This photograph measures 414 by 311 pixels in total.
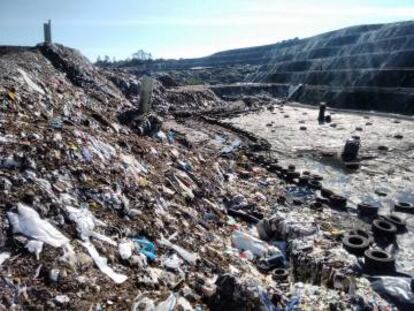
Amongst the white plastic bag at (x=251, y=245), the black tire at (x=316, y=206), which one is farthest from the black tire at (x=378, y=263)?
the black tire at (x=316, y=206)

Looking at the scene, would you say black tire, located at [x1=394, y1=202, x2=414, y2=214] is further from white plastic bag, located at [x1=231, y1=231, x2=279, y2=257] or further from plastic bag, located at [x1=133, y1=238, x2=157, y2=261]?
plastic bag, located at [x1=133, y1=238, x2=157, y2=261]

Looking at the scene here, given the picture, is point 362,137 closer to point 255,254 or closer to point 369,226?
point 369,226

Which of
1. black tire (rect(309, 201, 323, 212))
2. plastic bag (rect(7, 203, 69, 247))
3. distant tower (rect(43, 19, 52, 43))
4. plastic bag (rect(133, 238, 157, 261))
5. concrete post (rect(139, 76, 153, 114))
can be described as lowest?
black tire (rect(309, 201, 323, 212))

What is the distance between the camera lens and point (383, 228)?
809 centimetres

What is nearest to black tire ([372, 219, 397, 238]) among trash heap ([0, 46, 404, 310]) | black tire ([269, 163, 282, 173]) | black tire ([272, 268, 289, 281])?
trash heap ([0, 46, 404, 310])

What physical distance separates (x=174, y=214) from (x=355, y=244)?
12.0 feet

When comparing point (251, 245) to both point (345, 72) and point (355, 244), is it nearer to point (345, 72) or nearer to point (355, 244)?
point (355, 244)

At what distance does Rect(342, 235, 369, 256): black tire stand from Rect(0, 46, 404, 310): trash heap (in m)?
0.20

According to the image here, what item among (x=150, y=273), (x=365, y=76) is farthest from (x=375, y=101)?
(x=150, y=273)

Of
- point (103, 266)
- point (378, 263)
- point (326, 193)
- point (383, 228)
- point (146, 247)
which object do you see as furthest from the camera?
point (326, 193)

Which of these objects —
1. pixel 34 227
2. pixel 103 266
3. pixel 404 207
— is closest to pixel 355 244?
pixel 404 207

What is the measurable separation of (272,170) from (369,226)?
486cm

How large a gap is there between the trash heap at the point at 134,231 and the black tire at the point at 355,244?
20cm

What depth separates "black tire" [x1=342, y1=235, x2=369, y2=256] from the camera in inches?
274
